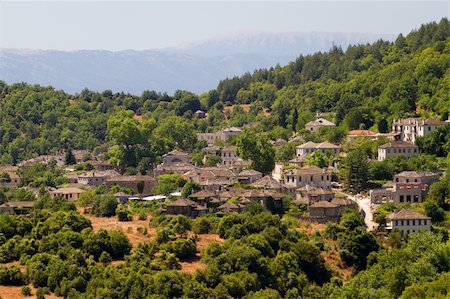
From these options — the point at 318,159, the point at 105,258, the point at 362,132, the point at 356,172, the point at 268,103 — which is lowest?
the point at 105,258

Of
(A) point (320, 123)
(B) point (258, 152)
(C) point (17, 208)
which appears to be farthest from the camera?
(A) point (320, 123)

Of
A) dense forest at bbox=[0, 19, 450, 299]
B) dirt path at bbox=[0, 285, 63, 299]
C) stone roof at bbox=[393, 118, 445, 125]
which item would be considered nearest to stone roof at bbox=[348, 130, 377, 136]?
dense forest at bbox=[0, 19, 450, 299]

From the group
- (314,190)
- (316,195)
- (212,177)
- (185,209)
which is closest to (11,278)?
(185,209)

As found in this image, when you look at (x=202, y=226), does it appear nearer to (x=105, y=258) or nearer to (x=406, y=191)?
(x=105, y=258)

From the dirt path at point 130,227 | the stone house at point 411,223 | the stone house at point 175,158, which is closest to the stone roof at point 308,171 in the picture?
the stone house at point 411,223

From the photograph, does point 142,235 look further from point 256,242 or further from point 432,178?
point 432,178

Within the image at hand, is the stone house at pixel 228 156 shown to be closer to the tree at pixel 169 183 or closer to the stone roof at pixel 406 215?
the tree at pixel 169 183
